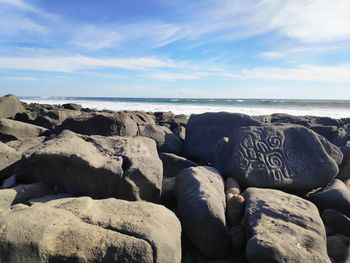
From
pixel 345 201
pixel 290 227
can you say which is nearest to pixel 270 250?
pixel 290 227

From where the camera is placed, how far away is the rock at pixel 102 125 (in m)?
6.34

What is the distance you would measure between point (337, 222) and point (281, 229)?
88 centimetres

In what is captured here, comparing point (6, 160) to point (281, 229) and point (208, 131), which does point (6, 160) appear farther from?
point (281, 229)

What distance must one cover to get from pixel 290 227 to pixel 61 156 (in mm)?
2118

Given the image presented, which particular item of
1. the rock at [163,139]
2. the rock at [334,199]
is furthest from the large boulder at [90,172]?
the rock at [163,139]

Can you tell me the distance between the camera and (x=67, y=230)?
259 centimetres

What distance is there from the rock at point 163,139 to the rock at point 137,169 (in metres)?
1.80

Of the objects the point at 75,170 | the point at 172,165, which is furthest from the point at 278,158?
the point at 75,170

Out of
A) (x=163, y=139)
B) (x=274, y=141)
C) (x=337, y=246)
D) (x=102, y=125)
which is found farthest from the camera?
(x=163, y=139)

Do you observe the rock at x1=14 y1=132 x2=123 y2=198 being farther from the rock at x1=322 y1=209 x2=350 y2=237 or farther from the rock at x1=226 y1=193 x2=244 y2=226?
the rock at x1=322 y1=209 x2=350 y2=237

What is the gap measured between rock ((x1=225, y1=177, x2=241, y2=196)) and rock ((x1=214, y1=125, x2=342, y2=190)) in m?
0.11

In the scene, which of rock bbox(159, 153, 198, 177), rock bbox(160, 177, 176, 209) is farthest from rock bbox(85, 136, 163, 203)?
rock bbox(159, 153, 198, 177)

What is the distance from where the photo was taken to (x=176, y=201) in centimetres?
402

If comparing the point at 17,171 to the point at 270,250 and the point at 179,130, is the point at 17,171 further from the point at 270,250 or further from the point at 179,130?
the point at 179,130
